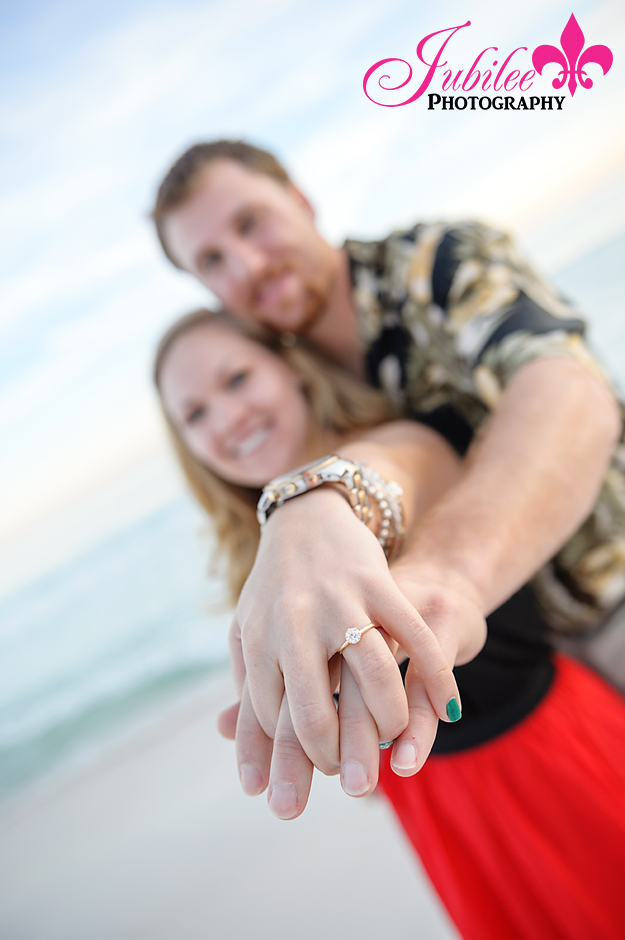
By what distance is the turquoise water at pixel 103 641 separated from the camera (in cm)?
391

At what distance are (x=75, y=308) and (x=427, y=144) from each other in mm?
3323

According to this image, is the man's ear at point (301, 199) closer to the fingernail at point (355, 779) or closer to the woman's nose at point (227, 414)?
the woman's nose at point (227, 414)

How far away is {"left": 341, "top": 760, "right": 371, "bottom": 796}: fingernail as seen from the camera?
1.39 feet

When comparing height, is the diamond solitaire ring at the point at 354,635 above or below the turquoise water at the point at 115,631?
above

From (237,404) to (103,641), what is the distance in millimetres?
4488

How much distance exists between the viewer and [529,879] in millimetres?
815

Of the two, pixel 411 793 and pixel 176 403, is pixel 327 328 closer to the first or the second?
pixel 176 403

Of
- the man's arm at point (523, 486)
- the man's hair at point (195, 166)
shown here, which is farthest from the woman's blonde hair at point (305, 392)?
the man's arm at point (523, 486)

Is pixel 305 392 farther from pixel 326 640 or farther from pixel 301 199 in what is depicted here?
pixel 326 640

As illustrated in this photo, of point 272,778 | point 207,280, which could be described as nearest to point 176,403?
point 207,280

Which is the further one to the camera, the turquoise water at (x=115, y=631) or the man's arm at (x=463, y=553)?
the turquoise water at (x=115, y=631)

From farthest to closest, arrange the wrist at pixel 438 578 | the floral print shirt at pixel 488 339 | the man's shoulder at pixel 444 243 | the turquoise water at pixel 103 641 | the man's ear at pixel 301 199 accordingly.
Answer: the turquoise water at pixel 103 641
the man's ear at pixel 301 199
the man's shoulder at pixel 444 243
the floral print shirt at pixel 488 339
the wrist at pixel 438 578

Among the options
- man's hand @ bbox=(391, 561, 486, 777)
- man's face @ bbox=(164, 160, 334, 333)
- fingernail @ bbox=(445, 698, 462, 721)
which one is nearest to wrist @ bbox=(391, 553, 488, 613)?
man's hand @ bbox=(391, 561, 486, 777)

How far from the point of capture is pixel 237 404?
1.51 m
